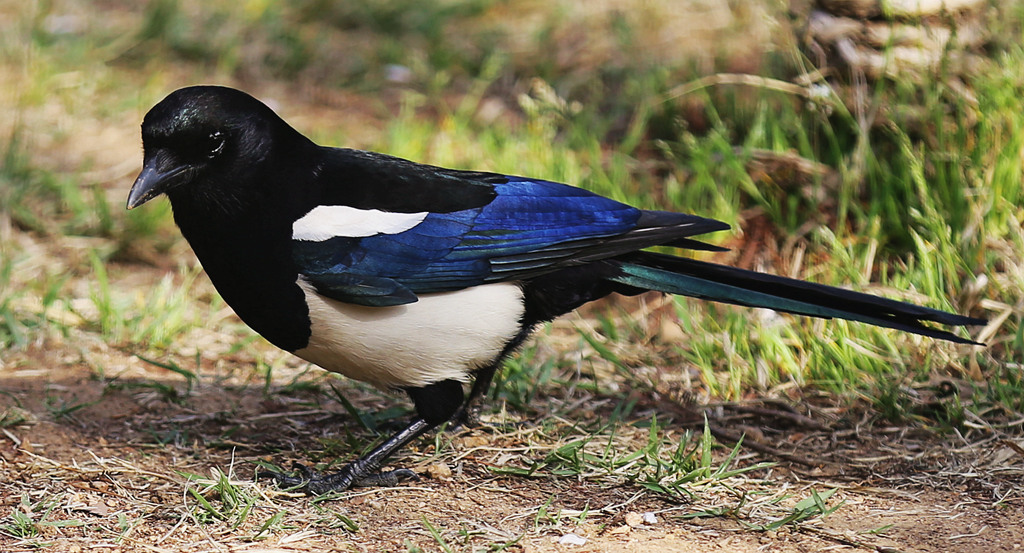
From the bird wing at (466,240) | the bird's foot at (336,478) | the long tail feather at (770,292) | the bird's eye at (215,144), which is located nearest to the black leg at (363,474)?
the bird's foot at (336,478)

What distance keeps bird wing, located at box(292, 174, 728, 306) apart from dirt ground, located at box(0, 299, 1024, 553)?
552mm

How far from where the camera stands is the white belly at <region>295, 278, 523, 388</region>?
3031 millimetres

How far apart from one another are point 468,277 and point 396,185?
13.2 inches

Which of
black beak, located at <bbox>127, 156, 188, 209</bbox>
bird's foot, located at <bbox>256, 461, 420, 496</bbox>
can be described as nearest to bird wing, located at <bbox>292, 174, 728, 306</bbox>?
black beak, located at <bbox>127, 156, 188, 209</bbox>

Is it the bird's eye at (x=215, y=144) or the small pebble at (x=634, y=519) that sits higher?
the bird's eye at (x=215, y=144)

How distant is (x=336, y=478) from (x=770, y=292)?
132 cm

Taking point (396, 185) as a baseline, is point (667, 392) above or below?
below

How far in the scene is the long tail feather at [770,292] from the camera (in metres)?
3.06

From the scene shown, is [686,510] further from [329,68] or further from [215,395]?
[329,68]

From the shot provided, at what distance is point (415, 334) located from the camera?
3064 mm

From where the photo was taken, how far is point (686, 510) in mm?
2875

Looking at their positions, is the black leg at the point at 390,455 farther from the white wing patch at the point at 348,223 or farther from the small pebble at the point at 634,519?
the small pebble at the point at 634,519

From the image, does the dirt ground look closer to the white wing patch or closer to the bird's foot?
the bird's foot

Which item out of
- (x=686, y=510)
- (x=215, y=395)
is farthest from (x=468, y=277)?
(x=215, y=395)
